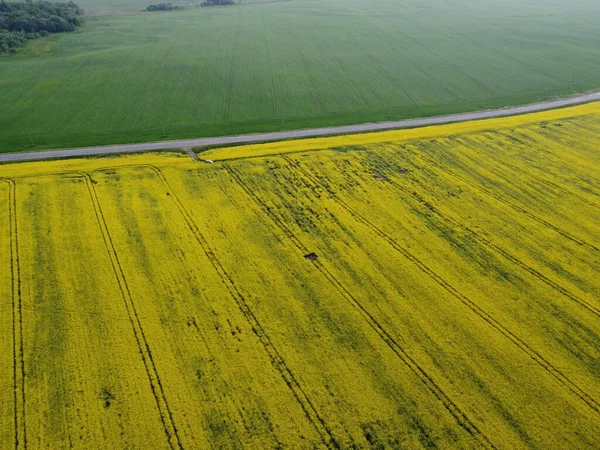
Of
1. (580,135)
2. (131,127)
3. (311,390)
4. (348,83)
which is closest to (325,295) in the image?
(311,390)

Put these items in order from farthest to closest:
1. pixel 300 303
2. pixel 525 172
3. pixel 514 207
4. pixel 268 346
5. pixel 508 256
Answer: pixel 525 172, pixel 514 207, pixel 508 256, pixel 300 303, pixel 268 346

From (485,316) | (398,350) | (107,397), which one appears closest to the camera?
(107,397)

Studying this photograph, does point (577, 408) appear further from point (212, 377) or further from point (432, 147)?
point (432, 147)

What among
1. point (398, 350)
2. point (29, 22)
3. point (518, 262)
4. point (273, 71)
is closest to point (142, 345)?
point (398, 350)

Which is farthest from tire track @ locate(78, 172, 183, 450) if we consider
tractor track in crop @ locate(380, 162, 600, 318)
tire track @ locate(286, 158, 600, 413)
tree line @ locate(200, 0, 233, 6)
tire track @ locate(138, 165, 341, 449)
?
tree line @ locate(200, 0, 233, 6)

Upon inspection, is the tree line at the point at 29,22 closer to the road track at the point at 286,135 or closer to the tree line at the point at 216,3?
the tree line at the point at 216,3

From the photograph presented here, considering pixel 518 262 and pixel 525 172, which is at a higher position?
pixel 525 172

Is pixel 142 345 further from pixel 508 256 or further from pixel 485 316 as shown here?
pixel 508 256
